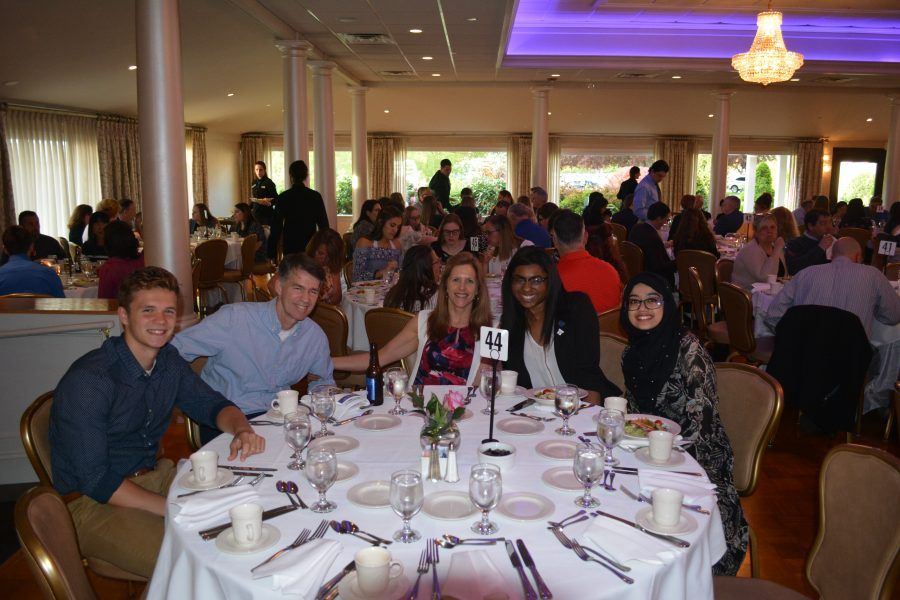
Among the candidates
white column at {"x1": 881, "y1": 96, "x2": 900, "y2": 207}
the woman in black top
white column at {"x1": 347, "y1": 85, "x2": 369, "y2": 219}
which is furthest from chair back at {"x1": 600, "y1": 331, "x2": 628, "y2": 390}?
white column at {"x1": 881, "y1": 96, "x2": 900, "y2": 207}

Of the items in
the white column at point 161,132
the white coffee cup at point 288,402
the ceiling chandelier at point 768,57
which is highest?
the ceiling chandelier at point 768,57

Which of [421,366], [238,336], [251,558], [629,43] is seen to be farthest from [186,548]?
[629,43]

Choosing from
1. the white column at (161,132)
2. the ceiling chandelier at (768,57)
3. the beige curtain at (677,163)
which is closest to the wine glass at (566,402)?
the white column at (161,132)

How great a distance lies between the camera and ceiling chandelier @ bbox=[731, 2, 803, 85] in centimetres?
739

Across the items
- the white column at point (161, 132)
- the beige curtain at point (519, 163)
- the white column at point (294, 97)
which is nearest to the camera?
the white column at point (161, 132)

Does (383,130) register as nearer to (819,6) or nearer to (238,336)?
(819,6)

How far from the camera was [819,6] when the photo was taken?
8836mm

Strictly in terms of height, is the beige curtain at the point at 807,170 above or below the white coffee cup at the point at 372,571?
above

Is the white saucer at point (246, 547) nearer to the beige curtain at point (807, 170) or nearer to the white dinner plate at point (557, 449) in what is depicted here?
the white dinner plate at point (557, 449)

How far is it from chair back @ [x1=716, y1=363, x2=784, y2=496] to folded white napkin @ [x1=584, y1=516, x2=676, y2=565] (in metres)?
1.11

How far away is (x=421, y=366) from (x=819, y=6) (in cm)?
819

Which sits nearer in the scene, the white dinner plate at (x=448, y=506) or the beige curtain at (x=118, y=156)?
the white dinner plate at (x=448, y=506)

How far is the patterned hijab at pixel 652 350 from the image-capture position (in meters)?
2.69

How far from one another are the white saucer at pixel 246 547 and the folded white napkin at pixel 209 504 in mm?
94
